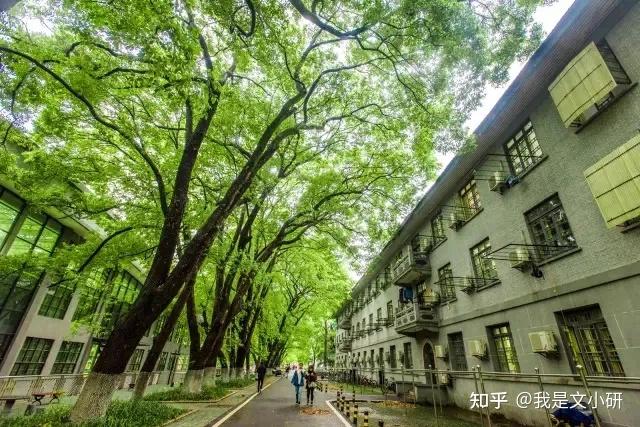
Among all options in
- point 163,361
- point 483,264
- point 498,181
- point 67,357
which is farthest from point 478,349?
point 163,361

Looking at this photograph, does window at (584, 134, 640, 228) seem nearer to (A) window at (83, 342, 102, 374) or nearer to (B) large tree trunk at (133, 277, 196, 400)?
(B) large tree trunk at (133, 277, 196, 400)

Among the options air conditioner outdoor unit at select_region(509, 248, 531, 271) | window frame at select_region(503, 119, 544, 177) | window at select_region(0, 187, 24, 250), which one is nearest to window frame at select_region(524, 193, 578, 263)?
air conditioner outdoor unit at select_region(509, 248, 531, 271)

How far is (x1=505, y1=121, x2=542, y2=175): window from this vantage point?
11406 millimetres

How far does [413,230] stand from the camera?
21.7 meters

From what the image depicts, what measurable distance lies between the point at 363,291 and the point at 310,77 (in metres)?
30.4

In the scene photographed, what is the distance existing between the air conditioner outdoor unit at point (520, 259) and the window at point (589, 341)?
186cm

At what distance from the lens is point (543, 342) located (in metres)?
9.76

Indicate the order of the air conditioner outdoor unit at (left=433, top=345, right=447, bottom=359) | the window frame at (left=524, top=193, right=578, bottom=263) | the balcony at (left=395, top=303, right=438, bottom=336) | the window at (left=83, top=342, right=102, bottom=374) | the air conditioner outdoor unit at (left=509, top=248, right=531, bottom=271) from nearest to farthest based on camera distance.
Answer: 1. the window frame at (left=524, top=193, right=578, bottom=263)
2. the air conditioner outdoor unit at (left=509, top=248, right=531, bottom=271)
3. the air conditioner outdoor unit at (left=433, top=345, right=447, bottom=359)
4. the balcony at (left=395, top=303, right=438, bottom=336)
5. the window at (left=83, top=342, right=102, bottom=374)

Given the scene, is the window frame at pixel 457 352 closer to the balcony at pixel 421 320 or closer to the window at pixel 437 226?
the balcony at pixel 421 320

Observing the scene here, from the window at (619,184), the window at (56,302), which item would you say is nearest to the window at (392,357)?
the window at (619,184)

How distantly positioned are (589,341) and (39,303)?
24.9 m

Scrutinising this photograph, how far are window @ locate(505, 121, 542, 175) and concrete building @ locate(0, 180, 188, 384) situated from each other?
58.8 ft

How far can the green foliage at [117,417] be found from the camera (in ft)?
21.4

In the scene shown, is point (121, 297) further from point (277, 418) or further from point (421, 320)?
point (421, 320)
